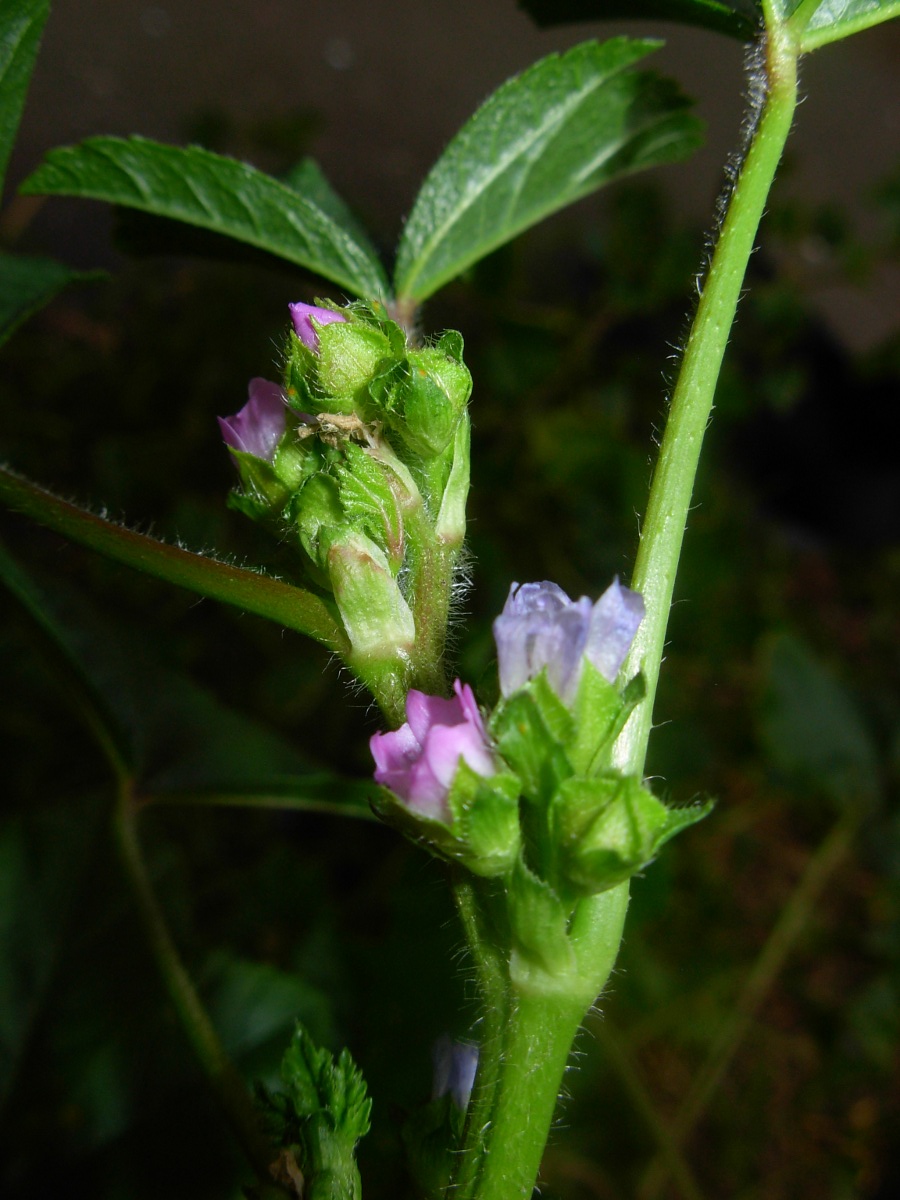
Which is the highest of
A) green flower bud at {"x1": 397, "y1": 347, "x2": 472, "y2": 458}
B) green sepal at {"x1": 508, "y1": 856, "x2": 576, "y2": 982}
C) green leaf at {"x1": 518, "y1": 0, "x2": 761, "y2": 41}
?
green leaf at {"x1": 518, "y1": 0, "x2": 761, "y2": 41}

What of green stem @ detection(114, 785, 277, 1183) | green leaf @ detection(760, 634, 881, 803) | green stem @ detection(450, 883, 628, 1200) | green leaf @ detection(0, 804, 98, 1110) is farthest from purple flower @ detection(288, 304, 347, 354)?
green leaf @ detection(760, 634, 881, 803)

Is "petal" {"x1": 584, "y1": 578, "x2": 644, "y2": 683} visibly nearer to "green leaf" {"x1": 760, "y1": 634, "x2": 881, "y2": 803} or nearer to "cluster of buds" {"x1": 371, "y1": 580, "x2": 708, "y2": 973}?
"cluster of buds" {"x1": 371, "y1": 580, "x2": 708, "y2": 973}

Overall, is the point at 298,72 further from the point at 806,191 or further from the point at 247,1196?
the point at 247,1196

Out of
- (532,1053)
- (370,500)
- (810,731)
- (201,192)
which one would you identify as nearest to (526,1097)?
(532,1053)

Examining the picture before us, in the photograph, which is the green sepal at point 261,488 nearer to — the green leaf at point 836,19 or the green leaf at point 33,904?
the green leaf at point 836,19

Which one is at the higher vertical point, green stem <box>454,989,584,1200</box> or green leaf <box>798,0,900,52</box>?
green leaf <box>798,0,900,52</box>

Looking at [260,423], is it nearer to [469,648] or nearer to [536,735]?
[536,735]

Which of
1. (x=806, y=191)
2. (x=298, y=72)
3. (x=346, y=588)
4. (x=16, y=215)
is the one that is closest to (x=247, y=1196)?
(x=346, y=588)
